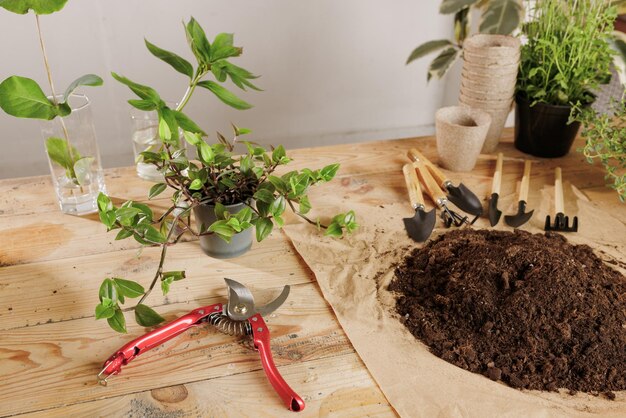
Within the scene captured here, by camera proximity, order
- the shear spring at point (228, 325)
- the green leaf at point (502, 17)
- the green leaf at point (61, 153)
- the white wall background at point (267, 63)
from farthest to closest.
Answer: the white wall background at point (267, 63) → the green leaf at point (502, 17) → the green leaf at point (61, 153) → the shear spring at point (228, 325)

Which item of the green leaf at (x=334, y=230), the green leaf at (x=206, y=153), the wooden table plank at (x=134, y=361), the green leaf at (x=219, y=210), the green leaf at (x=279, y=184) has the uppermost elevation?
the green leaf at (x=206, y=153)

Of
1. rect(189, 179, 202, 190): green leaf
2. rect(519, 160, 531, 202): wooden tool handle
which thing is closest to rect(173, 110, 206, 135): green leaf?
rect(189, 179, 202, 190): green leaf

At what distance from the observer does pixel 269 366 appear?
31.4 inches

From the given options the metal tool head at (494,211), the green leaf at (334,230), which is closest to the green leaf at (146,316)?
the green leaf at (334,230)

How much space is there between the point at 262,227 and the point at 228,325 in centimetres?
18

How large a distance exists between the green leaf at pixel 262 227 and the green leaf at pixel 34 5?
49cm

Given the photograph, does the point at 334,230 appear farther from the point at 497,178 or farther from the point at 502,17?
the point at 502,17

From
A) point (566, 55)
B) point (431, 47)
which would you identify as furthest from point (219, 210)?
point (431, 47)

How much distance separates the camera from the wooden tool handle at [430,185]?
1.22 metres

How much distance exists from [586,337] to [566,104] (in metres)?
0.69

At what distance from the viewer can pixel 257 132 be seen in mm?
2223

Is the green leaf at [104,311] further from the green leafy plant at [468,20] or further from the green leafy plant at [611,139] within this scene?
the green leafy plant at [468,20]

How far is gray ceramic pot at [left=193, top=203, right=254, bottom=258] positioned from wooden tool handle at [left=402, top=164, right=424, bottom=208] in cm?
36

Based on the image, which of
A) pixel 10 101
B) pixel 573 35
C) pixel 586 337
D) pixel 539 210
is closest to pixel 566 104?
pixel 573 35
